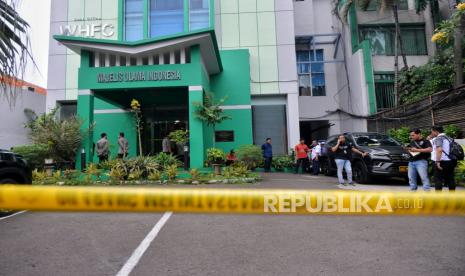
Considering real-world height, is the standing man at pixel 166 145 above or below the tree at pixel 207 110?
below

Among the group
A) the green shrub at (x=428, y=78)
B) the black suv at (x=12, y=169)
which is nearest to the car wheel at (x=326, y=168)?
the green shrub at (x=428, y=78)

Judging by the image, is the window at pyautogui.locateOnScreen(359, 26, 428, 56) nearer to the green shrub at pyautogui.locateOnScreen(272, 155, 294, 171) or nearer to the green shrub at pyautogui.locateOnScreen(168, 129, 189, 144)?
the green shrub at pyautogui.locateOnScreen(272, 155, 294, 171)

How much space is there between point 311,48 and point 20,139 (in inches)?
893

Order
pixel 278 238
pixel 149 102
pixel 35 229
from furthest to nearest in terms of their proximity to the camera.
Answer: pixel 149 102
pixel 35 229
pixel 278 238

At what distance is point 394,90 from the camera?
17.3m

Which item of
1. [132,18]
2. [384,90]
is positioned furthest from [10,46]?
[384,90]

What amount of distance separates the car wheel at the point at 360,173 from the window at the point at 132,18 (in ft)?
49.7

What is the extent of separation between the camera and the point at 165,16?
1764 centimetres

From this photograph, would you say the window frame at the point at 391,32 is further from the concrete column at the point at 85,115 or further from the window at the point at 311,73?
the concrete column at the point at 85,115

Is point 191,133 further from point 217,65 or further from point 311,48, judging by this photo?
point 311,48


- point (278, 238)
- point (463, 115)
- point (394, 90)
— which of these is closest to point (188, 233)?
point (278, 238)

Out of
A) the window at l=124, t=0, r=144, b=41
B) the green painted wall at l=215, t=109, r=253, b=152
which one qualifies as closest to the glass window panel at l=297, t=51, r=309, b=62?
the green painted wall at l=215, t=109, r=253, b=152

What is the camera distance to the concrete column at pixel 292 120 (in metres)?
16.7

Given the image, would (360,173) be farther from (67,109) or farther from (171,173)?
(67,109)
